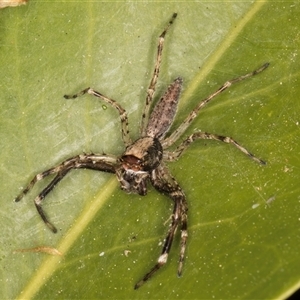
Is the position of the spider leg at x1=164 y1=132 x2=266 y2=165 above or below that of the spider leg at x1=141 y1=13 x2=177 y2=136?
below

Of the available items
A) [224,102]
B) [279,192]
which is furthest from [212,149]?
[279,192]

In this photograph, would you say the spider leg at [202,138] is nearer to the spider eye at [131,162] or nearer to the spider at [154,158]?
the spider at [154,158]

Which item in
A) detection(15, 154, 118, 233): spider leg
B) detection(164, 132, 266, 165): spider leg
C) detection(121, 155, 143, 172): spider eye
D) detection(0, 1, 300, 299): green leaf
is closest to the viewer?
detection(0, 1, 300, 299): green leaf

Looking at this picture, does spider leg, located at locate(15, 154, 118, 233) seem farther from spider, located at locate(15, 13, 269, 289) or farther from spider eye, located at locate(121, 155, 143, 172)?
spider eye, located at locate(121, 155, 143, 172)

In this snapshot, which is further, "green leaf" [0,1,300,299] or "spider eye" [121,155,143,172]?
"spider eye" [121,155,143,172]

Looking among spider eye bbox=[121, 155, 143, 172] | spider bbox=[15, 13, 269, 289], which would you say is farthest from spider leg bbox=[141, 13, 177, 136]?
spider eye bbox=[121, 155, 143, 172]

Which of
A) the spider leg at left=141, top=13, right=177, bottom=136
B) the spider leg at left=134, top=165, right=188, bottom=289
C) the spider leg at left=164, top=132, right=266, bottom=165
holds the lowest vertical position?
the spider leg at left=134, top=165, right=188, bottom=289

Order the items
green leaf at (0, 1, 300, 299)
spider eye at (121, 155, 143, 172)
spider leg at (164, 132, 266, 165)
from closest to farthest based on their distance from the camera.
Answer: green leaf at (0, 1, 300, 299), spider leg at (164, 132, 266, 165), spider eye at (121, 155, 143, 172)

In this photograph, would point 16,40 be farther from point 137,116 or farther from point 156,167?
point 156,167
